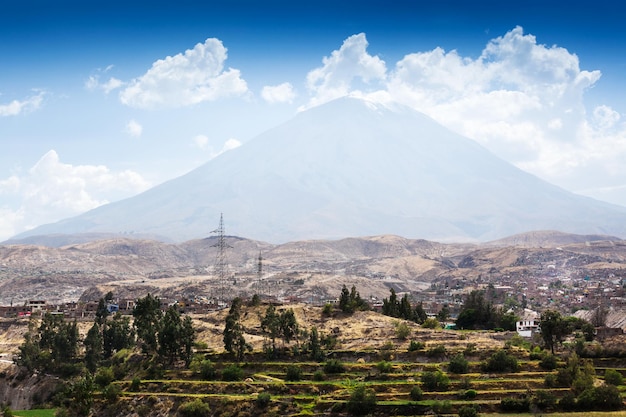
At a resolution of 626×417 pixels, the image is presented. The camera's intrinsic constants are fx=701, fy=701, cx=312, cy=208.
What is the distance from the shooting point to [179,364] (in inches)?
2504

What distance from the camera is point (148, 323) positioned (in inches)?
2800

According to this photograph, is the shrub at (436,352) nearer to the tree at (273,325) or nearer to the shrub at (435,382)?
the shrub at (435,382)

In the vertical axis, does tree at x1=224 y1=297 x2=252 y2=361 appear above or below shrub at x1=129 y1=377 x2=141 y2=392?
above

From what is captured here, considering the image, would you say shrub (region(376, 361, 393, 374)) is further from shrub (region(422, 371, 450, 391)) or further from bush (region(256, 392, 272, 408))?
bush (region(256, 392, 272, 408))

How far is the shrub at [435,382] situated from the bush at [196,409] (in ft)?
51.8

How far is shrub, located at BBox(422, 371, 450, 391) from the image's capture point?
50062 millimetres

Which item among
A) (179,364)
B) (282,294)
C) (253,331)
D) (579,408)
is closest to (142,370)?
(179,364)

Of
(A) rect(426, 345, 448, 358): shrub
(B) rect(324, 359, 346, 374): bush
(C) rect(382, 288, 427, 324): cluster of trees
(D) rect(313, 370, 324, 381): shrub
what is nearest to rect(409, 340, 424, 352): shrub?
(A) rect(426, 345, 448, 358): shrub

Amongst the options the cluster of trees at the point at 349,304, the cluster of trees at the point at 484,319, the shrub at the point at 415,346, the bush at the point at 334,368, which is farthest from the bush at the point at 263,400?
the cluster of trees at the point at 484,319

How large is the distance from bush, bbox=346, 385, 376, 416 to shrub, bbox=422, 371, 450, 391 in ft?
17.1

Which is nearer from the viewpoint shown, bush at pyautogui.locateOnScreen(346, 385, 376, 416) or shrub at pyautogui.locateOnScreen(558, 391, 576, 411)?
shrub at pyautogui.locateOnScreen(558, 391, 576, 411)

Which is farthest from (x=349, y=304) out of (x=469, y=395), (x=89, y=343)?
(x=469, y=395)

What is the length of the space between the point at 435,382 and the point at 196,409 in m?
17.3

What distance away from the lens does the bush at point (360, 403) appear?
4644 cm
